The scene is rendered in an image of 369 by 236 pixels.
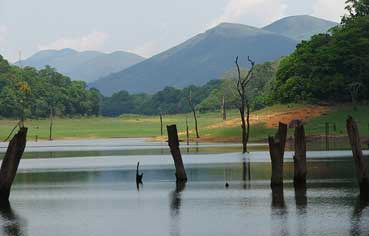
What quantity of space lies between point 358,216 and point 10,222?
50.3 ft

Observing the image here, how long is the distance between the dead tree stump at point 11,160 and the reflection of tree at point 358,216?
18230mm

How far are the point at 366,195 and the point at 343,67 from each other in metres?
84.1

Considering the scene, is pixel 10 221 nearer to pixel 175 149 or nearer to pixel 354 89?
pixel 175 149

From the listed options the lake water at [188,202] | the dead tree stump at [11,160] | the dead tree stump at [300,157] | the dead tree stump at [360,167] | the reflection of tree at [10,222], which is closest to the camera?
the lake water at [188,202]

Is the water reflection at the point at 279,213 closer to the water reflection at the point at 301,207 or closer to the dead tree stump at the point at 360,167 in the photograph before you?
the water reflection at the point at 301,207

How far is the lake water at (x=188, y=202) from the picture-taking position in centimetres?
3506

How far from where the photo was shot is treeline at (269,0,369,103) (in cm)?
12206

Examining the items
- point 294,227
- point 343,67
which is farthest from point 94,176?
point 343,67

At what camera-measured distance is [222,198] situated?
148 feet

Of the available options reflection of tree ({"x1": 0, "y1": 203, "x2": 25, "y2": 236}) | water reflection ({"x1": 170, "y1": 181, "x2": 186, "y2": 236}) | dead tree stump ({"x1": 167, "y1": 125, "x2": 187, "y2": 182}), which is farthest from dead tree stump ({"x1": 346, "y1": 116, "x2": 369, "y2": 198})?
reflection of tree ({"x1": 0, "y1": 203, "x2": 25, "y2": 236})

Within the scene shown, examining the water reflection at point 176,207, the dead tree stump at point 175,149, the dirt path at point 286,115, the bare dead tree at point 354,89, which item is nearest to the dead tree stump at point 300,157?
the water reflection at point 176,207

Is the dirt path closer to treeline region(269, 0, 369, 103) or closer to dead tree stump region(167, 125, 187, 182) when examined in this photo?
treeline region(269, 0, 369, 103)

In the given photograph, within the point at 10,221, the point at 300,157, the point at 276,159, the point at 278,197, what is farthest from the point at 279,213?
the point at 10,221

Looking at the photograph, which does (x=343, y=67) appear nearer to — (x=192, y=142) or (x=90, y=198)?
(x=192, y=142)
